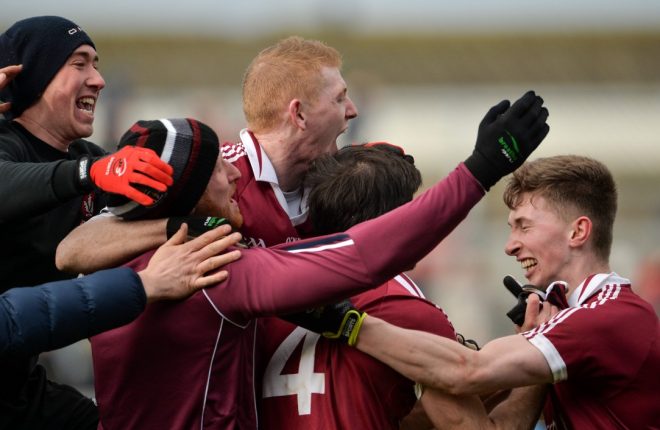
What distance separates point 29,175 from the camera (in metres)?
4.05

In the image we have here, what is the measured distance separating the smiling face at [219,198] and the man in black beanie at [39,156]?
566 mm

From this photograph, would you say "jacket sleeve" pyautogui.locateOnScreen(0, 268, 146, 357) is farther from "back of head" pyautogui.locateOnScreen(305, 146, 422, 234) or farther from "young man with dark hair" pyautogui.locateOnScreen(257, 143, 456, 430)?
"back of head" pyautogui.locateOnScreen(305, 146, 422, 234)

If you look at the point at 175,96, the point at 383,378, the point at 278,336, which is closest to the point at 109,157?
the point at 278,336

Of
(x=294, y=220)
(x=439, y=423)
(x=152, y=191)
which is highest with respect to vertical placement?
(x=152, y=191)

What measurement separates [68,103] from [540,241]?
195 cm

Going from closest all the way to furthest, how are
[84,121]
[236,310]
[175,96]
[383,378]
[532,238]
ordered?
[236,310] → [383,378] → [532,238] → [84,121] → [175,96]

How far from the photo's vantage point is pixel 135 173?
354 centimetres

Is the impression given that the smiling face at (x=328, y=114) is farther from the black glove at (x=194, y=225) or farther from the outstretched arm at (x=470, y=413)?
the outstretched arm at (x=470, y=413)

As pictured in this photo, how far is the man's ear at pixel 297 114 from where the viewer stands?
15.5 ft

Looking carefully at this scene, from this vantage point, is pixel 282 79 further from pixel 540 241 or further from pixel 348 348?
pixel 348 348

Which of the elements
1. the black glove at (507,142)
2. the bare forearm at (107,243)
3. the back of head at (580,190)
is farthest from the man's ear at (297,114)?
the black glove at (507,142)

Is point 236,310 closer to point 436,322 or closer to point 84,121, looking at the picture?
point 436,322

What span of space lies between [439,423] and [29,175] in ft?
5.26

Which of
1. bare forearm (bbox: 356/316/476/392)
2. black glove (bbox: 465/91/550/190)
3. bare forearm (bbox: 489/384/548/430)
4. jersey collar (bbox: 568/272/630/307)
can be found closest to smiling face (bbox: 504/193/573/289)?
jersey collar (bbox: 568/272/630/307)
